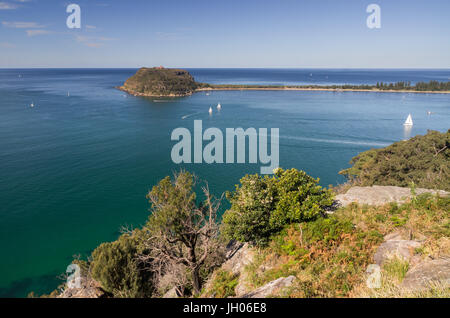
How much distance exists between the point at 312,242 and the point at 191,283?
8.21 m

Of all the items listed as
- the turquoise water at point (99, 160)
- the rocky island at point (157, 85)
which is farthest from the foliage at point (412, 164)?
the rocky island at point (157, 85)

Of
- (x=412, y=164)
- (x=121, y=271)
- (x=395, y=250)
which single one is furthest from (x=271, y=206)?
(x=412, y=164)

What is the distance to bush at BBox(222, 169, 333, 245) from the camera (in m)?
13.1

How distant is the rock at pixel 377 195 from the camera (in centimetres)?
1559

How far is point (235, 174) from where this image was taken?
39531mm

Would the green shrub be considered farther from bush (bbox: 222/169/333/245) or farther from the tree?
bush (bbox: 222/169/333/245)

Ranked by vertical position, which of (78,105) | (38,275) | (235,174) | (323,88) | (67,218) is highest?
(323,88)

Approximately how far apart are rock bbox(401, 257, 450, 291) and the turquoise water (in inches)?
986

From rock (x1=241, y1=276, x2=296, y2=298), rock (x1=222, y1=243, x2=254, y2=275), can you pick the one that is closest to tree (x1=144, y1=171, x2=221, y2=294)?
rock (x1=222, y1=243, x2=254, y2=275)

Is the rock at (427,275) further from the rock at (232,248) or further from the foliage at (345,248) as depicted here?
the rock at (232,248)

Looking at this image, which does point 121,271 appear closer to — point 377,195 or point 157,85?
point 377,195

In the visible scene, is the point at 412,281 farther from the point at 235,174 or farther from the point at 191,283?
the point at 235,174
